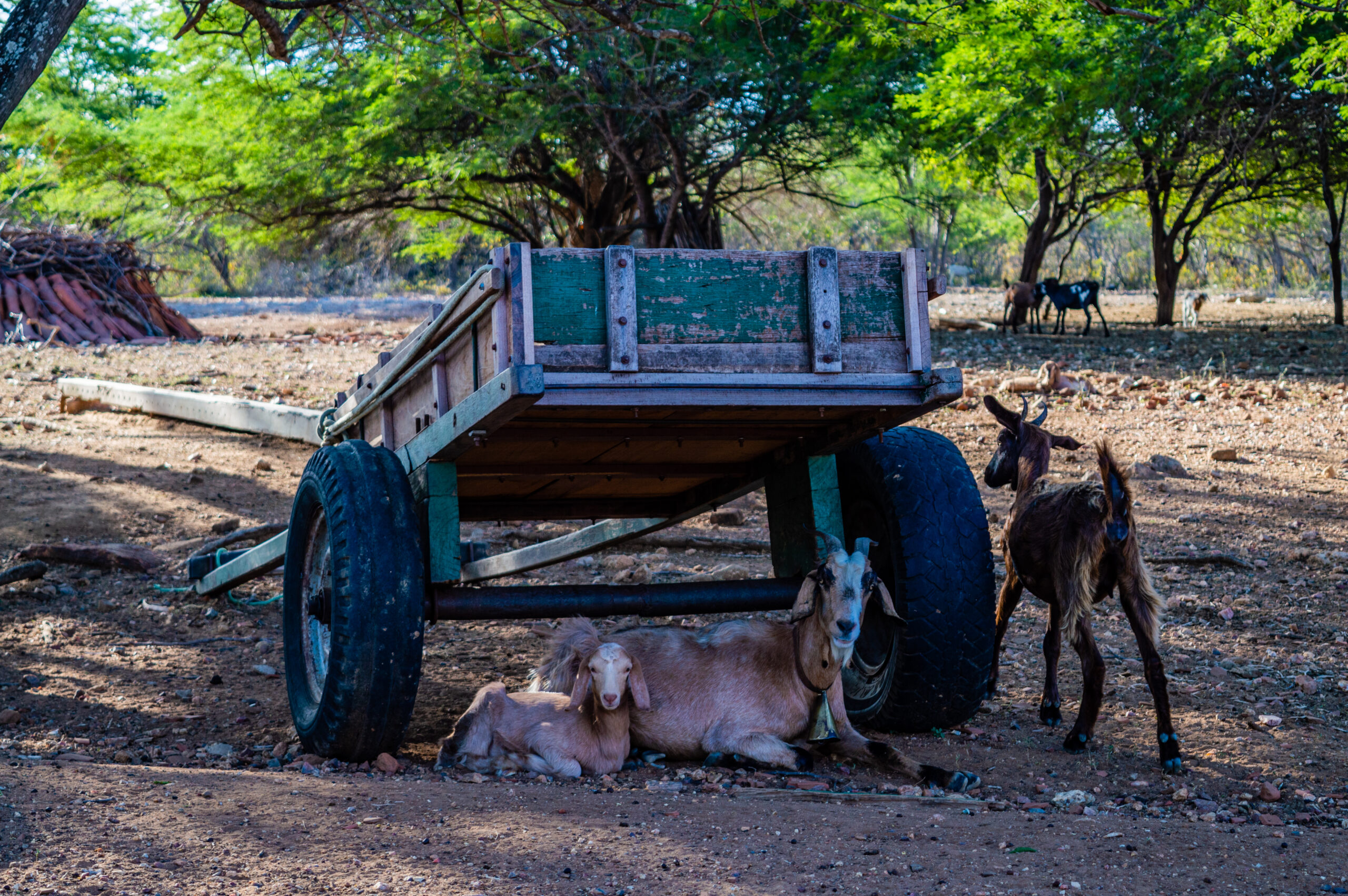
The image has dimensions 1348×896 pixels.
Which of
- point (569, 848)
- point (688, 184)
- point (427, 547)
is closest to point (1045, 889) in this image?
point (569, 848)

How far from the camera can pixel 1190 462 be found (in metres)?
10.9

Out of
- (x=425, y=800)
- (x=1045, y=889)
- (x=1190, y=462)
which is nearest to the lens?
(x=1045, y=889)

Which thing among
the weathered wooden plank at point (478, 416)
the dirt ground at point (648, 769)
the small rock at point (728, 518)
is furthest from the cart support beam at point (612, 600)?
the small rock at point (728, 518)

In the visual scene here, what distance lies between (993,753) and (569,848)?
7.33 feet

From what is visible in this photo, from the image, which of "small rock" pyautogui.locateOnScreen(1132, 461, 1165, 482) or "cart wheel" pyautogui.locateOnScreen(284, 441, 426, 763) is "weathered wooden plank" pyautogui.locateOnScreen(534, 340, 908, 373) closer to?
"cart wheel" pyautogui.locateOnScreen(284, 441, 426, 763)

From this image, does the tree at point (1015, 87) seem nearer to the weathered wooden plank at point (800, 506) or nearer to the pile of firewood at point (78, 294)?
the weathered wooden plank at point (800, 506)

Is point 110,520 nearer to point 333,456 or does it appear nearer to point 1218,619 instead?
point 333,456

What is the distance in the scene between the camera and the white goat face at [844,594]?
463cm

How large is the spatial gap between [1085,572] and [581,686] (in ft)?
7.24

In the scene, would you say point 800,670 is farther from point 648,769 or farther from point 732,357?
point 732,357

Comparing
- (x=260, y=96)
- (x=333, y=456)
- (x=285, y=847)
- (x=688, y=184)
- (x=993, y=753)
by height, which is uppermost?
(x=260, y=96)

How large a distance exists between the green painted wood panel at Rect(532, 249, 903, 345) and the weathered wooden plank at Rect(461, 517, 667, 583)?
2.49 metres

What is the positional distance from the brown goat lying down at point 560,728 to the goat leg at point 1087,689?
1.85 meters

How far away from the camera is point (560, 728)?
15.9 feet
